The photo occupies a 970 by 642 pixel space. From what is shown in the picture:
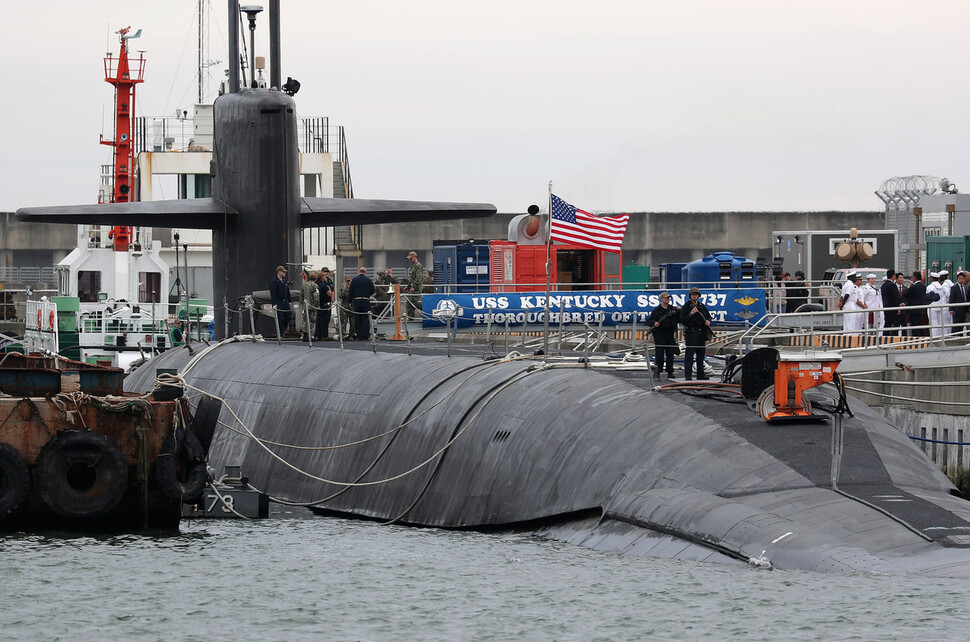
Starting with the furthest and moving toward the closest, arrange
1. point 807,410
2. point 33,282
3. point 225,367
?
point 33,282
point 225,367
point 807,410

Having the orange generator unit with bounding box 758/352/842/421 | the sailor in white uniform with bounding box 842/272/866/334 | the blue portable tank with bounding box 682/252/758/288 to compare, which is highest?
the blue portable tank with bounding box 682/252/758/288

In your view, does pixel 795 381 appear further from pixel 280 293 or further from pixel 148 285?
pixel 148 285

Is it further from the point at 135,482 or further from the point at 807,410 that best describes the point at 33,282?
the point at 807,410

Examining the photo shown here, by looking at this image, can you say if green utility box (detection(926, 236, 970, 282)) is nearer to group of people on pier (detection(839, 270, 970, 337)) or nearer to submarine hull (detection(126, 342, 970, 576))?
group of people on pier (detection(839, 270, 970, 337))

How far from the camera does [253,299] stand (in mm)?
22500

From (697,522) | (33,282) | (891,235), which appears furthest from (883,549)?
(33,282)

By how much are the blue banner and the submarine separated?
11.2ft

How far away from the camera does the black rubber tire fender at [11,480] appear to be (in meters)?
14.3

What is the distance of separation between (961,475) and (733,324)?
6.16 m

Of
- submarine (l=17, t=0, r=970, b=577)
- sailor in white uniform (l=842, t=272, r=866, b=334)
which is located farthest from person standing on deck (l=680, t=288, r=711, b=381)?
sailor in white uniform (l=842, t=272, r=866, b=334)

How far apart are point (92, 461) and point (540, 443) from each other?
186 inches

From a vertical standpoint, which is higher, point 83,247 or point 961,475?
point 83,247

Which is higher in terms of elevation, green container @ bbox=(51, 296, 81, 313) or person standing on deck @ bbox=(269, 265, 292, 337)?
person standing on deck @ bbox=(269, 265, 292, 337)

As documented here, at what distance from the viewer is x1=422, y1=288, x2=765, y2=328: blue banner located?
78.0 feet
